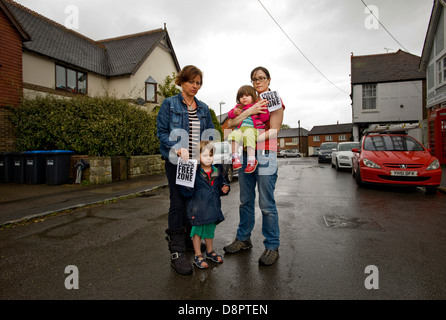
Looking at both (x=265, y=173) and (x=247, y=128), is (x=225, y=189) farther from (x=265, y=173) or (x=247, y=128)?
(x=247, y=128)

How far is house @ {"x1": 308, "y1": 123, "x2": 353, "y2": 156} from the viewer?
2437 inches

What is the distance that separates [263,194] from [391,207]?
3921mm

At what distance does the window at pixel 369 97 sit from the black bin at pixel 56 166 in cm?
2446

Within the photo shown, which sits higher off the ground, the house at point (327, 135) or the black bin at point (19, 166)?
the house at point (327, 135)

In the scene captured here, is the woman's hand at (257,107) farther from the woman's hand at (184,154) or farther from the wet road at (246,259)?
the wet road at (246,259)

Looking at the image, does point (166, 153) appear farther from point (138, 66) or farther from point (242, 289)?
point (138, 66)

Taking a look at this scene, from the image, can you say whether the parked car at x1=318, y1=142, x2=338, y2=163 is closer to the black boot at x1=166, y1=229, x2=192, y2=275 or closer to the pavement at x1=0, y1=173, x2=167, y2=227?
the pavement at x1=0, y1=173, x2=167, y2=227

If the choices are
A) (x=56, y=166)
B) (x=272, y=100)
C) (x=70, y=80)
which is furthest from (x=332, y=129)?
(x=272, y=100)

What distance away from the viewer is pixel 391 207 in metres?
5.33

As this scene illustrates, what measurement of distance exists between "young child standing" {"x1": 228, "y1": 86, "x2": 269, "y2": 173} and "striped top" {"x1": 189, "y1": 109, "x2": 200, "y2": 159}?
14.5 inches

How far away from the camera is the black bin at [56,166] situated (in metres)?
8.67

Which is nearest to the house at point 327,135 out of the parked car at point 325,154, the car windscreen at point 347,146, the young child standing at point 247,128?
the parked car at point 325,154

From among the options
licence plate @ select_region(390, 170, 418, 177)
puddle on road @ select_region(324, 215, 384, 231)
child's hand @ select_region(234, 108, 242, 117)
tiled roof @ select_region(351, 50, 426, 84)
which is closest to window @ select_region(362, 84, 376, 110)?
tiled roof @ select_region(351, 50, 426, 84)

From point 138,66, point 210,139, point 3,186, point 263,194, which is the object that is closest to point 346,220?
point 263,194
